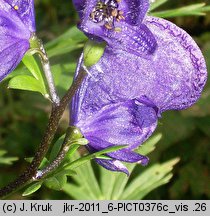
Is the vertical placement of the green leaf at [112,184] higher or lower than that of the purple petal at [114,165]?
lower

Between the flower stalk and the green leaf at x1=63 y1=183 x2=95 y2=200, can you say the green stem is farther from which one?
the green leaf at x1=63 y1=183 x2=95 y2=200

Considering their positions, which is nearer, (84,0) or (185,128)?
(84,0)

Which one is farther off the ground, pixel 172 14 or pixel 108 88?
pixel 108 88

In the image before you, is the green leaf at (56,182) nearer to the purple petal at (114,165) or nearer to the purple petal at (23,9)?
the purple petal at (114,165)

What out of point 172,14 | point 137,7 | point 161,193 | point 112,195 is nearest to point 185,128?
Result: point 161,193

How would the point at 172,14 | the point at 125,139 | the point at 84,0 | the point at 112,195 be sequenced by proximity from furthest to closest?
1. the point at 112,195
2. the point at 172,14
3. the point at 125,139
4. the point at 84,0

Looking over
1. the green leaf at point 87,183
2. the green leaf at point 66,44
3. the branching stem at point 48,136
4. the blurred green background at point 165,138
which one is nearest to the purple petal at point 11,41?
the branching stem at point 48,136

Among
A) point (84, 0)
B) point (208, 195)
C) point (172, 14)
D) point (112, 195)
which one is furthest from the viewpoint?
point (208, 195)

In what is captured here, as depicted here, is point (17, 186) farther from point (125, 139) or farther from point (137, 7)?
point (137, 7)
